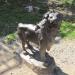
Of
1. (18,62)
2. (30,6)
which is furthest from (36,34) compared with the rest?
(30,6)

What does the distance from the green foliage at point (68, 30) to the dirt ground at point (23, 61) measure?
46cm

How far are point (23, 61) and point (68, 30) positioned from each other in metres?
2.60

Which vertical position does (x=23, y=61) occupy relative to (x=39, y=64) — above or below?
below

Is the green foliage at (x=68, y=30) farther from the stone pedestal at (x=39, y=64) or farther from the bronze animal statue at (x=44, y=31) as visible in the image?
the bronze animal statue at (x=44, y=31)

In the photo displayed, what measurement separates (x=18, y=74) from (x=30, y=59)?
1.41 ft

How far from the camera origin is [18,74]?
6.16 m

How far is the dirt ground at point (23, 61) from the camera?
6266mm

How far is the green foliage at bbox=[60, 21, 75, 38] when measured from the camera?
829 centimetres

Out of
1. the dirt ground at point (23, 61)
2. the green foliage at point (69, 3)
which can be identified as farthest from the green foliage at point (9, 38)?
the green foliage at point (69, 3)

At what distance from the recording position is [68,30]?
8609 millimetres

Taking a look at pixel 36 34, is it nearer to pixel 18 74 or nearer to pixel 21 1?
pixel 18 74

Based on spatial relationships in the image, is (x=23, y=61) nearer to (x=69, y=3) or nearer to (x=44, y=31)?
(x=44, y=31)

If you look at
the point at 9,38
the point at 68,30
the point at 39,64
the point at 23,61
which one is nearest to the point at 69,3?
the point at 68,30

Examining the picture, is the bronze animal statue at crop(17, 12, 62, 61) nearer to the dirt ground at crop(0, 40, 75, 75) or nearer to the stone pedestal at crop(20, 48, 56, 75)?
the stone pedestal at crop(20, 48, 56, 75)
